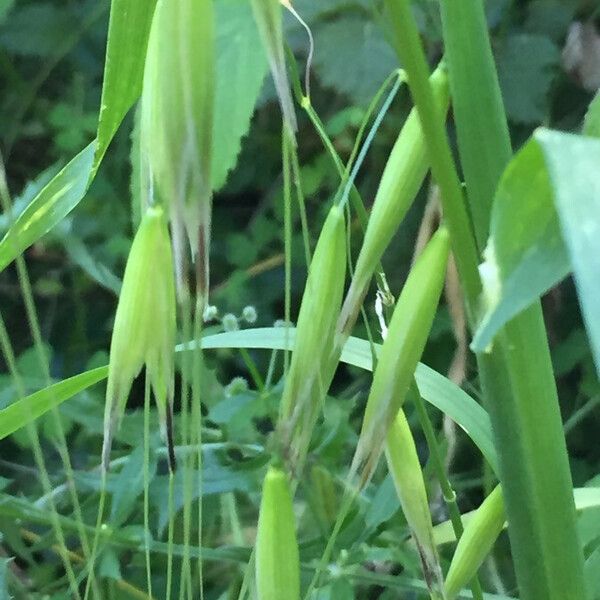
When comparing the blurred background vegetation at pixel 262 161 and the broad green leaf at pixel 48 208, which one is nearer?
the broad green leaf at pixel 48 208

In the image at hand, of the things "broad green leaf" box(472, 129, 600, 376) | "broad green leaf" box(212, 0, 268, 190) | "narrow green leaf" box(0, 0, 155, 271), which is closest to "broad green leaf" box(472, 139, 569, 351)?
"broad green leaf" box(472, 129, 600, 376)

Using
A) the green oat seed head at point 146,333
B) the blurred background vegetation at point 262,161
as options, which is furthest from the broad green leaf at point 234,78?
the green oat seed head at point 146,333

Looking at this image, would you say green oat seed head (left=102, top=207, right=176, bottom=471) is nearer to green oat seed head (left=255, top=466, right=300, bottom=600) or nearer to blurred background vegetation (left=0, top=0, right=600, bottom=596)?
green oat seed head (left=255, top=466, right=300, bottom=600)

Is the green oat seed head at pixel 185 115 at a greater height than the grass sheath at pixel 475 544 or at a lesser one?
greater

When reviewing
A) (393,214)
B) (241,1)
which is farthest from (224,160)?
(393,214)

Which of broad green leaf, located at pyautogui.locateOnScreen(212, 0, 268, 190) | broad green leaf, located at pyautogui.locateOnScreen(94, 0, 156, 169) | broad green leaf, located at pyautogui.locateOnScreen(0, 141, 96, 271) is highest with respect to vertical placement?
broad green leaf, located at pyautogui.locateOnScreen(212, 0, 268, 190)

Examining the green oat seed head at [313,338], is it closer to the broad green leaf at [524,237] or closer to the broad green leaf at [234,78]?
the broad green leaf at [524,237]
